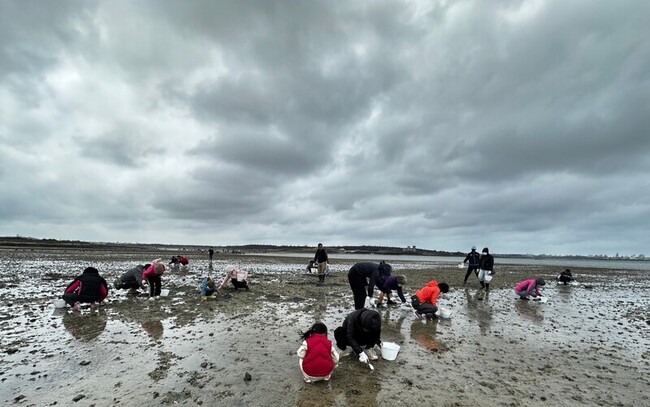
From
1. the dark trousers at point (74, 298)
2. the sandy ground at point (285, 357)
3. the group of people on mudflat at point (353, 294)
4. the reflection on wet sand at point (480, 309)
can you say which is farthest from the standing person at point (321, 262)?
the dark trousers at point (74, 298)

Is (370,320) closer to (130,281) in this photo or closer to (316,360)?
(316,360)

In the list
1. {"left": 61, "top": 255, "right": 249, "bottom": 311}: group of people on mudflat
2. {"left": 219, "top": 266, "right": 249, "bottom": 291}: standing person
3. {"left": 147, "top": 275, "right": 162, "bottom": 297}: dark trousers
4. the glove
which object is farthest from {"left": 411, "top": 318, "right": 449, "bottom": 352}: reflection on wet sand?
{"left": 147, "top": 275, "right": 162, "bottom": 297}: dark trousers

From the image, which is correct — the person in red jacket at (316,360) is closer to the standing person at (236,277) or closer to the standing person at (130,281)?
the standing person at (236,277)

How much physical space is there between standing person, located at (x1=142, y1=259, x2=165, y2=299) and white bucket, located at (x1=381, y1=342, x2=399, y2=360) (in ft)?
34.9

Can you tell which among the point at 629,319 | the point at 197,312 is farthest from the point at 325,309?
the point at 629,319

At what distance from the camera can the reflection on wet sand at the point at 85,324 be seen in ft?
28.5

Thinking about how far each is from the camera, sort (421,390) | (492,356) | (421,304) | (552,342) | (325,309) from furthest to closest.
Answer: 1. (325,309)
2. (421,304)
3. (552,342)
4. (492,356)
5. (421,390)

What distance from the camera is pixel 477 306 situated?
559 inches

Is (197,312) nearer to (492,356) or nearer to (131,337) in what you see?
(131,337)

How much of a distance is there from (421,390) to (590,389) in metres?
3.38

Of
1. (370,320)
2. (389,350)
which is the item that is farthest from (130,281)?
(389,350)

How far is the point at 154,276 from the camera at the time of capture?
13781mm

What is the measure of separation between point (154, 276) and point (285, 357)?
366 inches

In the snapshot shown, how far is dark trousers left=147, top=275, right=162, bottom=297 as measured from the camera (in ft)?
45.4
